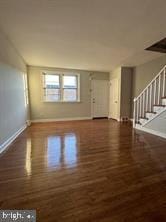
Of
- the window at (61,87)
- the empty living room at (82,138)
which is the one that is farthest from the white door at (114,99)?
the window at (61,87)

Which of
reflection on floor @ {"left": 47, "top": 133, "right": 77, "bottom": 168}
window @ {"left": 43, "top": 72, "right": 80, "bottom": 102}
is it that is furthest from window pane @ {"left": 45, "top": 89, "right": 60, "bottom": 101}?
reflection on floor @ {"left": 47, "top": 133, "right": 77, "bottom": 168}

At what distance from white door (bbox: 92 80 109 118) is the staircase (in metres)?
2.28

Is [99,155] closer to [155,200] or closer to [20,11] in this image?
[155,200]

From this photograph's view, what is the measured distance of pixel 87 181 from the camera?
6.92 ft

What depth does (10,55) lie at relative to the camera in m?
4.01

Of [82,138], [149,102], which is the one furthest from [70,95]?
[149,102]

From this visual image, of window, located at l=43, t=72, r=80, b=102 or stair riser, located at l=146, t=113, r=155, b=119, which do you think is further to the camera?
window, located at l=43, t=72, r=80, b=102

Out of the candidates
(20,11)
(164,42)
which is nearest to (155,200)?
(20,11)

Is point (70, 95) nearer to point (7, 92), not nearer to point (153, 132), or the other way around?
point (7, 92)

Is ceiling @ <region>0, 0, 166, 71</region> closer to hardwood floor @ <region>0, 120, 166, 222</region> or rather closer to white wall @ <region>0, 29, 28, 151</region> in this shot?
white wall @ <region>0, 29, 28, 151</region>

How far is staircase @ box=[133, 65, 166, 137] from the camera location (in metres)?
4.78

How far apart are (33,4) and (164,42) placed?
13.7ft

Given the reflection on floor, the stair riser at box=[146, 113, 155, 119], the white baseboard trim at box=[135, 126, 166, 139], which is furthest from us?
the stair riser at box=[146, 113, 155, 119]

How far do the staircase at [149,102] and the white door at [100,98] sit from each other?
7.48 ft
